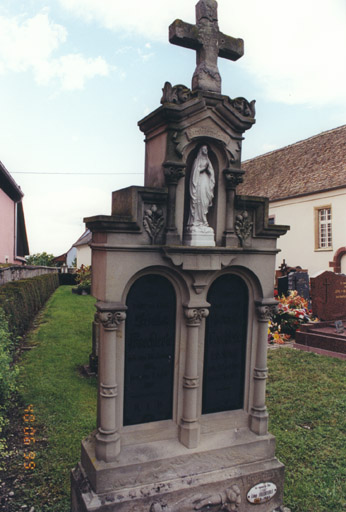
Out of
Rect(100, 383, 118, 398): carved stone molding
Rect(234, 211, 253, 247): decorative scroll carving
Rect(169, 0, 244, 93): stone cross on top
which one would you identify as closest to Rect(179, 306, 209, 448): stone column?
Rect(100, 383, 118, 398): carved stone molding

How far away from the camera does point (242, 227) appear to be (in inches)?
165

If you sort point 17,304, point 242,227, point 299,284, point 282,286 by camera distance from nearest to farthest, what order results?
point 242,227 → point 17,304 → point 299,284 → point 282,286

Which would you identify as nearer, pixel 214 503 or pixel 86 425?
pixel 214 503

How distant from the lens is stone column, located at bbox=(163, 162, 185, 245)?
3.76 meters

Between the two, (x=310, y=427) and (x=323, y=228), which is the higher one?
(x=323, y=228)

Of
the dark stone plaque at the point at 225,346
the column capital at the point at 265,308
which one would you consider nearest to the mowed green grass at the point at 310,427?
the dark stone plaque at the point at 225,346

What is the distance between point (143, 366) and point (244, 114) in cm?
273

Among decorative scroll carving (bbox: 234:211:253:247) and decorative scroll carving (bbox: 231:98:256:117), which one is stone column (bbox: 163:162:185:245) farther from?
decorative scroll carving (bbox: 231:98:256:117)

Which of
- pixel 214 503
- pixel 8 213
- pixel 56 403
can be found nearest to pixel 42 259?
pixel 8 213

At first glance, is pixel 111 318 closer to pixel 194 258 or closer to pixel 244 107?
pixel 194 258

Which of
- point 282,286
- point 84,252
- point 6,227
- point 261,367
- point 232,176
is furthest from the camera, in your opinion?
point 84,252

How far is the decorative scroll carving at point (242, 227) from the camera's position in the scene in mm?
4191

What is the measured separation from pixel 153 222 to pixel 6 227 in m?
19.5

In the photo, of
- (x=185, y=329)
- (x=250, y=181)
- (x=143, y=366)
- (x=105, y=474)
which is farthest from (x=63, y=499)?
(x=250, y=181)
